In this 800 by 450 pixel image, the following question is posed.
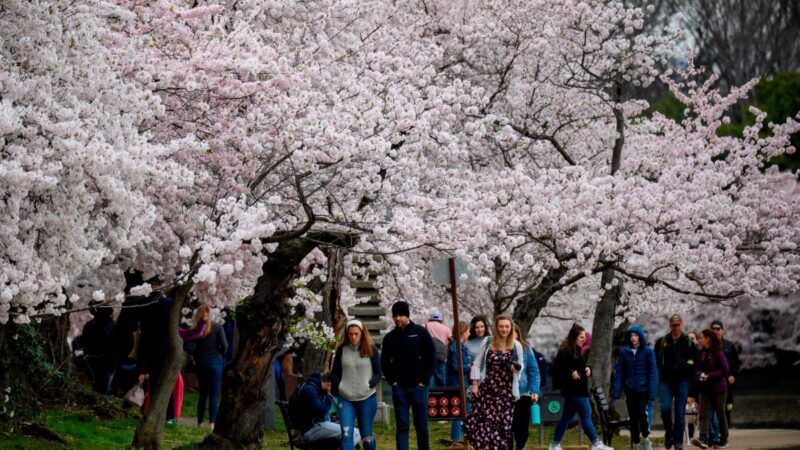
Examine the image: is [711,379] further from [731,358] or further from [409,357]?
[409,357]

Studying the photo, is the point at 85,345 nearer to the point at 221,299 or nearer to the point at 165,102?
the point at 221,299

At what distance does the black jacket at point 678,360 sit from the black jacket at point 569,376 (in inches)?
78.0

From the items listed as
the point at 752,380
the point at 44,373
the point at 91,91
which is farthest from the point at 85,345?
the point at 752,380

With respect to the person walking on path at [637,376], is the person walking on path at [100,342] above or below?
above

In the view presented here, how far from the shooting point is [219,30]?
1227 cm

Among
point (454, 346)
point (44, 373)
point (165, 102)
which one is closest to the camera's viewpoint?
point (165, 102)

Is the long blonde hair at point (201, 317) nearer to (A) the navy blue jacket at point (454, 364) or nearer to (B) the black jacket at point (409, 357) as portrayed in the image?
(A) the navy blue jacket at point (454, 364)

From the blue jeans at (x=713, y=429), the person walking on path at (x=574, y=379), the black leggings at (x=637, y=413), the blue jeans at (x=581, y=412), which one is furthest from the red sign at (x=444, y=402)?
the blue jeans at (x=713, y=429)

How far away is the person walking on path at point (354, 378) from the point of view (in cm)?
1270

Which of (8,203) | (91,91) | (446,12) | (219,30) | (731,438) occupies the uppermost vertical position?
(446,12)

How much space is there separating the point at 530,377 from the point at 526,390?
15cm

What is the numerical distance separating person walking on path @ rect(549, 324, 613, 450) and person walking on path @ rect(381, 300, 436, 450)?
108 inches

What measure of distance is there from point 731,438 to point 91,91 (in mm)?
13293

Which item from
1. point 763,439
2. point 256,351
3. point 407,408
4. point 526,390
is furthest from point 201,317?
point 763,439
